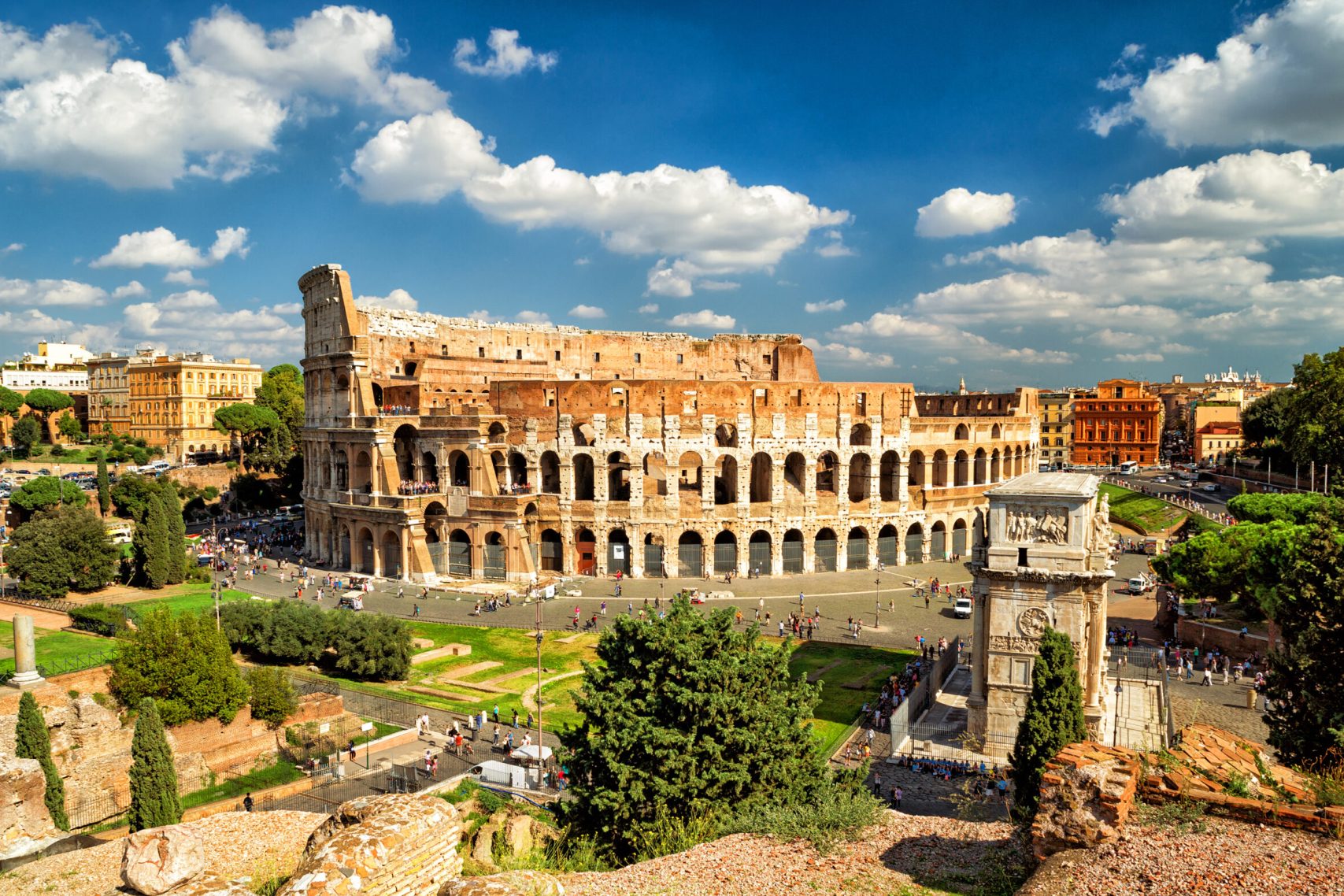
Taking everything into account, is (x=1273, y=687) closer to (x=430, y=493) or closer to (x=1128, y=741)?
(x=1128, y=741)

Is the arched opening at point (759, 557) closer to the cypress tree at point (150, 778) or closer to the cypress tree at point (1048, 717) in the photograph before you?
the cypress tree at point (1048, 717)

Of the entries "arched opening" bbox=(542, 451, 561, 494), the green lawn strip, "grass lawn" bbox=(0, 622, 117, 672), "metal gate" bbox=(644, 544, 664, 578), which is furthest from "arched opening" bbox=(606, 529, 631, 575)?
the green lawn strip

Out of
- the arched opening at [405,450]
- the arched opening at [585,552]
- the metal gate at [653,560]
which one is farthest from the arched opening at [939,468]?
the arched opening at [405,450]

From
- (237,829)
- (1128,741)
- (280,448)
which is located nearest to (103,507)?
(280,448)

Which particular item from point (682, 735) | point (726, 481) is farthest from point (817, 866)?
point (726, 481)

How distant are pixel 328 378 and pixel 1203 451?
97.7 meters

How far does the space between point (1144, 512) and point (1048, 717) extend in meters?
52.3

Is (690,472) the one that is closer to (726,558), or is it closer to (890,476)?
(726,558)

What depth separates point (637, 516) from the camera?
45500mm

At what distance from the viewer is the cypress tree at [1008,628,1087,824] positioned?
16594 mm

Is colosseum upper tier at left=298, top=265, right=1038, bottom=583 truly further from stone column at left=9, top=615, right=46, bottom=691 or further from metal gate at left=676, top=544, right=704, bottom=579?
stone column at left=9, top=615, right=46, bottom=691

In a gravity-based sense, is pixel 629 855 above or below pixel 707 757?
below

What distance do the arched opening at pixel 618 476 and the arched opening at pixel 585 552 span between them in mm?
2479

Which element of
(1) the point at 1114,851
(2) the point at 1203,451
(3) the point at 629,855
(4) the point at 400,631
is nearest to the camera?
(1) the point at 1114,851
